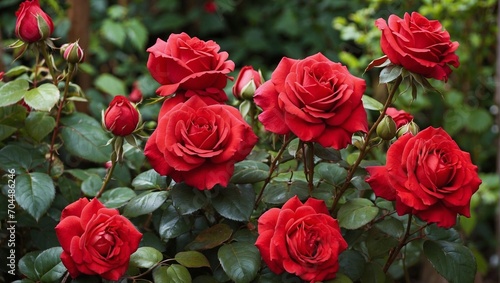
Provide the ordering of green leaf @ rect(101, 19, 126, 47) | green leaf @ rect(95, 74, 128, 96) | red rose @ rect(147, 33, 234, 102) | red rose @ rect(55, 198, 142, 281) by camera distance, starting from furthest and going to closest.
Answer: green leaf @ rect(101, 19, 126, 47) → green leaf @ rect(95, 74, 128, 96) → red rose @ rect(147, 33, 234, 102) → red rose @ rect(55, 198, 142, 281)

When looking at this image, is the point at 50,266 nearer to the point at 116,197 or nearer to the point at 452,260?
the point at 116,197

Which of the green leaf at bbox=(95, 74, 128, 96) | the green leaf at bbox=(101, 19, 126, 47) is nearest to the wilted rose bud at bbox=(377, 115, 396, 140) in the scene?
the green leaf at bbox=(95, 74, 128, 96)

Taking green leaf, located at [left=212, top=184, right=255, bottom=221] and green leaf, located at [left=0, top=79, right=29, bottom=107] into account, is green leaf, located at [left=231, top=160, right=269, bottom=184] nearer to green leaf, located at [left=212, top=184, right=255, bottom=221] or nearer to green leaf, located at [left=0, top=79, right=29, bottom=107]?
green leaf, located at [left=212, top=184, right=255, bottom=221]

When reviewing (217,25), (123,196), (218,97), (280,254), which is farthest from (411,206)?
(217,25)

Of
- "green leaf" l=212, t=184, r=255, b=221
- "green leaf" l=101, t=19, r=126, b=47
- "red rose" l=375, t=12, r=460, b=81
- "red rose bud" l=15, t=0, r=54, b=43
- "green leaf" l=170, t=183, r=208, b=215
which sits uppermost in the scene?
"red rose" l=375, t=12, r=460, b=81

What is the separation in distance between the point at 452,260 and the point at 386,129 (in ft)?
0.79

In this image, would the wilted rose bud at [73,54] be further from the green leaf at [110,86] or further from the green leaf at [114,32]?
the green leaf at [114,32]

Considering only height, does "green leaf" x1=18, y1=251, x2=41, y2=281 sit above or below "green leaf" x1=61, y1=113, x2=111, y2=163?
below

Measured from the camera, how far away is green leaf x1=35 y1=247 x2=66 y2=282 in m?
0.99

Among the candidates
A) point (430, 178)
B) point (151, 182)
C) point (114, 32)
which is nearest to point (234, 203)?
point (151, 182)

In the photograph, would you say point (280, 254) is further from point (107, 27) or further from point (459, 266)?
point (107, 27)

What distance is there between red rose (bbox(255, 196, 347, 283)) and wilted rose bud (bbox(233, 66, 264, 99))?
0.84 feet

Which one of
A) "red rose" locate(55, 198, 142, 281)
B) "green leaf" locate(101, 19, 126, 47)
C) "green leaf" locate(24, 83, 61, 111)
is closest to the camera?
"red rose" locate(55, 198, 142, 281)

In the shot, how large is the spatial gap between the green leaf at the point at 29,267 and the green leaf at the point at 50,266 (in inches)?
0.6
